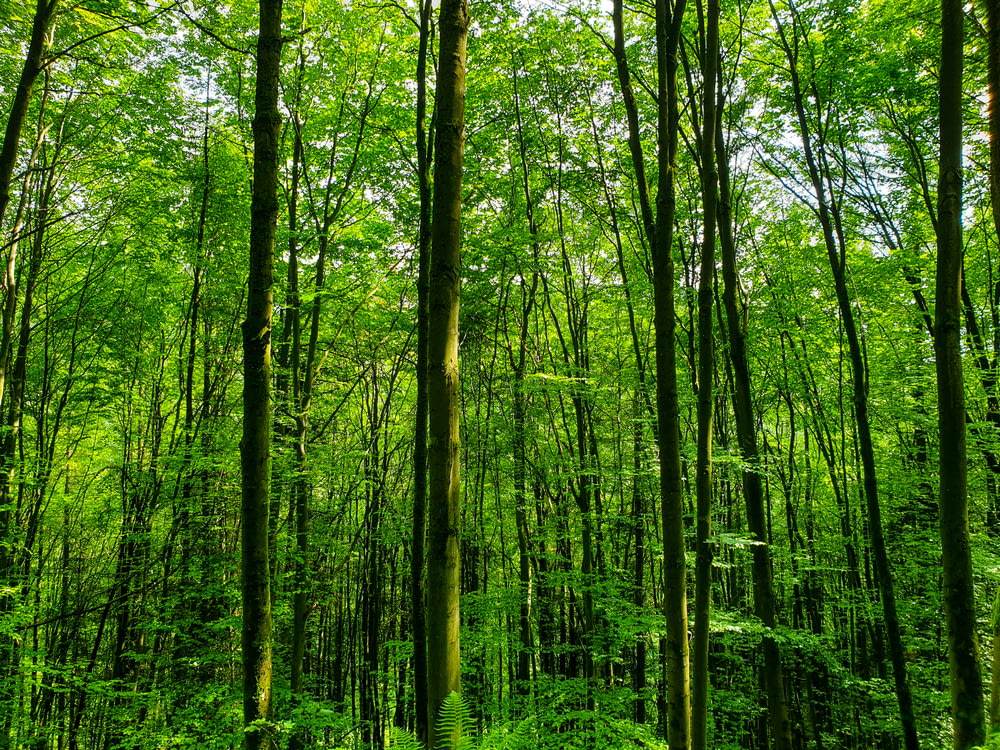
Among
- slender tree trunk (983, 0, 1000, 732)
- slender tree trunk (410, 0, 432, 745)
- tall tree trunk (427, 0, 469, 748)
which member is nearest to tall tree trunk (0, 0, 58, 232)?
tall tree trunk (427, 0, 469, 748)

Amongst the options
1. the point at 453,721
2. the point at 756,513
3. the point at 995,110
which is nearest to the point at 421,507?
the point at 453,721

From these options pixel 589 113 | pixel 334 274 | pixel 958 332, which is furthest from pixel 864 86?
pixel 334 274

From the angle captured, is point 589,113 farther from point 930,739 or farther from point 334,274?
point 930,739

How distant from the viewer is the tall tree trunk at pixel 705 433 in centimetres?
408

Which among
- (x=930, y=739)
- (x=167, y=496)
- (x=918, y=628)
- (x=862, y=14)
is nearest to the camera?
(x=167, y=496)

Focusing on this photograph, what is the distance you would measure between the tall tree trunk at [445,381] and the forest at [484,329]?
24 mm

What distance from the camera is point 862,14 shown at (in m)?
8.70

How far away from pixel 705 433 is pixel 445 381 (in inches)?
95.3

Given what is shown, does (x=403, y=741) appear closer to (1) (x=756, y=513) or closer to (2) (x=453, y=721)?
(2) (x=453, y=721)

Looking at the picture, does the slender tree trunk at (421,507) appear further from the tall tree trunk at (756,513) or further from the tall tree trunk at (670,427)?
the tall tree trunk at (756,513)

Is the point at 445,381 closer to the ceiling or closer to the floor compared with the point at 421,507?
closer to the ceiling

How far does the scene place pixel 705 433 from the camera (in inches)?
174

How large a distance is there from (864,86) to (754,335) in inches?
188

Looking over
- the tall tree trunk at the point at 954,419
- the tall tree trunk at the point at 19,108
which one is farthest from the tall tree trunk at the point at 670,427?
the tall tree trunk at the point at 19,108
